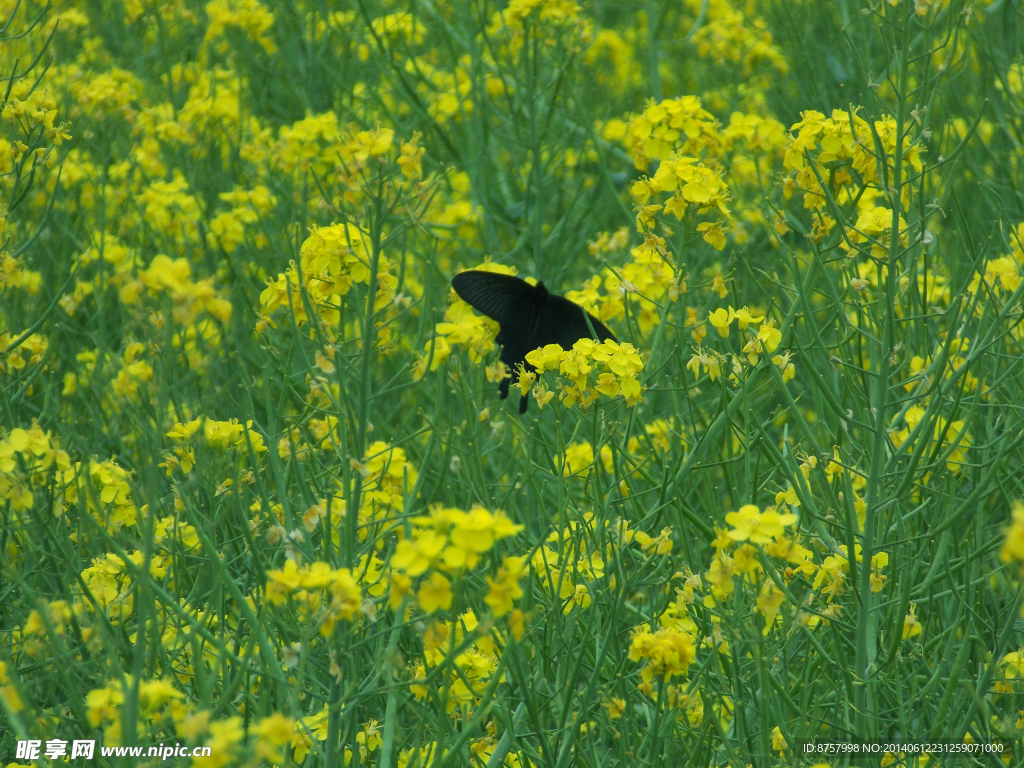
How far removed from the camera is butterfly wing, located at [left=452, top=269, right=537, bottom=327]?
278 centimetres

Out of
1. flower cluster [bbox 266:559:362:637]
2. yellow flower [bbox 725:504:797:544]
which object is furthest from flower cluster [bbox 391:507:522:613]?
yellow flower [bbox 725:504:797:544]

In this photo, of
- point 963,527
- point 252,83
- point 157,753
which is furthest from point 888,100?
point 157,753

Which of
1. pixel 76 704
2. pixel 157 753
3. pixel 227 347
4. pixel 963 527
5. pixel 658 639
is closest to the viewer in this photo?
pixel 76 704

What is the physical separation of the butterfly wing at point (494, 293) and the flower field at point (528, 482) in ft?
0.25

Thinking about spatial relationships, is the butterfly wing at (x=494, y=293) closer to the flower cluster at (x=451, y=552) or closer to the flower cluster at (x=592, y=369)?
the flower cluster at (x=592, y=369)

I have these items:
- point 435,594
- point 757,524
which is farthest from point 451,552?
point 757,524

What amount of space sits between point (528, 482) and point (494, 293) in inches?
22.0

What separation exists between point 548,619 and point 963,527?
4.52 feet

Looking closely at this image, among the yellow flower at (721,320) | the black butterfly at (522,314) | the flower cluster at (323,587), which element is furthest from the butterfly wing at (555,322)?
the flower cluster at (323,587)

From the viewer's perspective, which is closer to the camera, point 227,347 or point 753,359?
point 753,359

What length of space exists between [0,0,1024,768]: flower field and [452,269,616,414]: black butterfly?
0.29 feet

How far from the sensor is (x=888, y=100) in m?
5.10

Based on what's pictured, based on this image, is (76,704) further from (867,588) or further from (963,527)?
(963,527)

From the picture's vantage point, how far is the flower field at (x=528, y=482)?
68.7 inches
